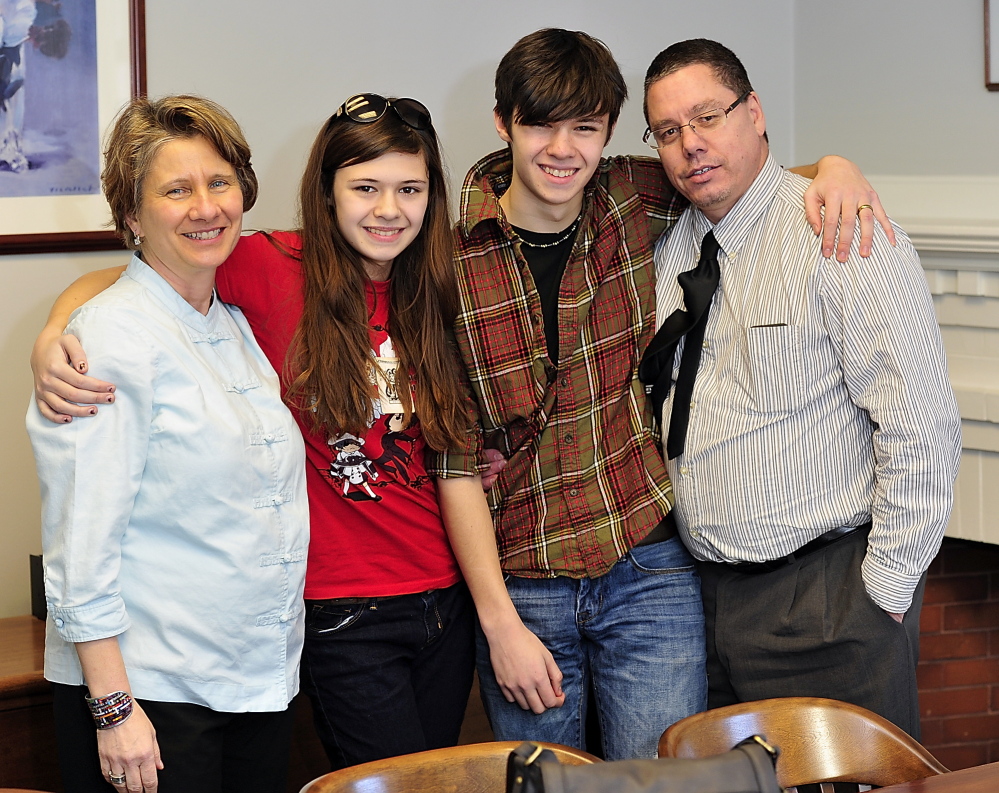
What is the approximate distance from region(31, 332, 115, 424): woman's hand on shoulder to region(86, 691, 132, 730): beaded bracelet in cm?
40

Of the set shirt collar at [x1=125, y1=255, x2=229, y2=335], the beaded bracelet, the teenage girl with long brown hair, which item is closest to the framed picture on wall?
the teenage girl with long brown hair

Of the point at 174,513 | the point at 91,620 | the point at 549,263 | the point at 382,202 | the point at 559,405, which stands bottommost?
the point at 91,620

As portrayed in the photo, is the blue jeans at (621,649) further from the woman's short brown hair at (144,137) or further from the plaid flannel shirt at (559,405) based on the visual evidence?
the woman's short brown hair at (144,137)

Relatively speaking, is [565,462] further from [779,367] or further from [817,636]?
[817,636]

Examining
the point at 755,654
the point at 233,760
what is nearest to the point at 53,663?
the point at 233,760

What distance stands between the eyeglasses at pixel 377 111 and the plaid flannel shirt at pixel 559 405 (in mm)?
209

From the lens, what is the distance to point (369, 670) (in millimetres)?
1866

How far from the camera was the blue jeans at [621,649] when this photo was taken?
1.99 metres

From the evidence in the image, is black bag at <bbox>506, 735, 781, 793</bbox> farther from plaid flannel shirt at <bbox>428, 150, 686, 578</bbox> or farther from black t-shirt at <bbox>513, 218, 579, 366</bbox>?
black t-shirt at <bbox>513, 218, 579, 366</bbox>

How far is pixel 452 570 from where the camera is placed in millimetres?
1987

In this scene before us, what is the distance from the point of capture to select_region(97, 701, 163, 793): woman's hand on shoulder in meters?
1.55

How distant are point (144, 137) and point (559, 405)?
33.5 inches

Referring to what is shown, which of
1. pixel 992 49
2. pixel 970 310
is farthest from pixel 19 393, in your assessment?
pixel 992 49

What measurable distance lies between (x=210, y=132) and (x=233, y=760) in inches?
39.5
